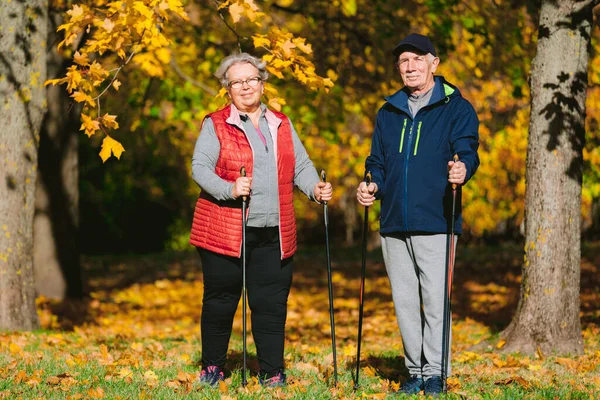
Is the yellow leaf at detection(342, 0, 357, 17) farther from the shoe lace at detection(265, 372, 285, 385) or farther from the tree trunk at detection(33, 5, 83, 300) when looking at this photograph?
the shoe lace at detection(265, 372, 285, 385)

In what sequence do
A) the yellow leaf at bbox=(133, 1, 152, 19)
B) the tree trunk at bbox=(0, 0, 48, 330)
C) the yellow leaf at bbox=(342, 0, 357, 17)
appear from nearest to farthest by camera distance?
the yellow leaf at bbox=(133, 1, 152, 19)
the tree trunk at bbox=(0, 0, 48, 330)
the yellow leaf at bbox=(342, 0, 357, 17)

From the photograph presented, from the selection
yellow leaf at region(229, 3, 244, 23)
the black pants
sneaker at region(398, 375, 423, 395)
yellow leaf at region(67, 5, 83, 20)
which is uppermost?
yellow leaf at region(229, 3, 244, 23)

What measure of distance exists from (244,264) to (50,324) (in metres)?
5.37

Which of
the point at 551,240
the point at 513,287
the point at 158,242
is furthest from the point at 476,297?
the point at 158,242

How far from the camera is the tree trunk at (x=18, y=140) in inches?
284

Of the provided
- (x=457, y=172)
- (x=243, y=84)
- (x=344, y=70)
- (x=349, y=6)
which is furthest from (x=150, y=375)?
(x=349, y=6)

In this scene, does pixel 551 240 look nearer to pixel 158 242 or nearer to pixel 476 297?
pixel 476 297

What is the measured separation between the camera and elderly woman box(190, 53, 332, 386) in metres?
4.86

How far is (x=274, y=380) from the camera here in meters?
5.08

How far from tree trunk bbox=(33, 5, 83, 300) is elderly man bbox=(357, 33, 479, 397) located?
261 inches

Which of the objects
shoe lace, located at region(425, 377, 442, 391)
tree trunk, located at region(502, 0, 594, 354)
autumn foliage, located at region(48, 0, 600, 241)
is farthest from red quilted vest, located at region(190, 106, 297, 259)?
autumn foliage, located at region(48, 0, 600, 241)

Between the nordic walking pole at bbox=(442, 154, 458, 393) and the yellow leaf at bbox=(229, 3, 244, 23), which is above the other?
the yellow leaf at bbox=(229, 3, 244, 23)

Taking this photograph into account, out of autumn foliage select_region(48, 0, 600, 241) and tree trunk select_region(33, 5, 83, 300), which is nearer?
autumn foliage select_region(48, 0, 600, 241)

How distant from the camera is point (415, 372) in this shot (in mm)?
4926
